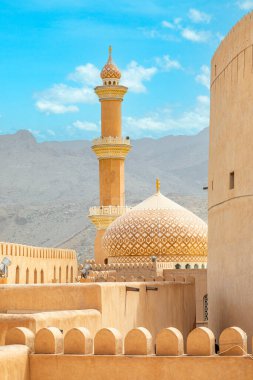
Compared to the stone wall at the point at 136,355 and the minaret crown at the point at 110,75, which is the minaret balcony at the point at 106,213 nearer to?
the minaret crown at the point at 110,75

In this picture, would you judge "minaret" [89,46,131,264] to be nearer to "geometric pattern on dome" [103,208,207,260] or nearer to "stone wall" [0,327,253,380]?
"geometric pattern on dome" [103,208,207,260]

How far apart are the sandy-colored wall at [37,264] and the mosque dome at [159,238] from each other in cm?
229

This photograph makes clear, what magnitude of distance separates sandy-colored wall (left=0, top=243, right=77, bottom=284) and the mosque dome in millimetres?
2292

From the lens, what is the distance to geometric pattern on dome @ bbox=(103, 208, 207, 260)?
28203mm

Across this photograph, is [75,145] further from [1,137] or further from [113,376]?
[113,376]

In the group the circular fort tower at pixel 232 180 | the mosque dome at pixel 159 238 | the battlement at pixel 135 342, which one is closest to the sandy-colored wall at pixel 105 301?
the circular fort tower at pixel 232 180

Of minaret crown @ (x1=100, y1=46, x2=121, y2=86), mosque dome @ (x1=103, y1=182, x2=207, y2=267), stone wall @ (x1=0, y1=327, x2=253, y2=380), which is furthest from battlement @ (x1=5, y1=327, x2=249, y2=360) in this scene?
minaret crown @ (x1=100, y1=46, x2=121, y2=86)

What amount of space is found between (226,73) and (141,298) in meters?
4.06

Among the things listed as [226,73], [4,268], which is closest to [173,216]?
[4,268]

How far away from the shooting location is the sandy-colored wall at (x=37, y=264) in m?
24.3

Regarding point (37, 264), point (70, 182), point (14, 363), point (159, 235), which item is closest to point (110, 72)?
point (159, 235)

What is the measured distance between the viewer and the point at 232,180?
1077 cm

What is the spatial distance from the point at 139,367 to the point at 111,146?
2696 centimetres

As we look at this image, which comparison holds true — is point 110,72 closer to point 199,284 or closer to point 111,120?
point 111,120
